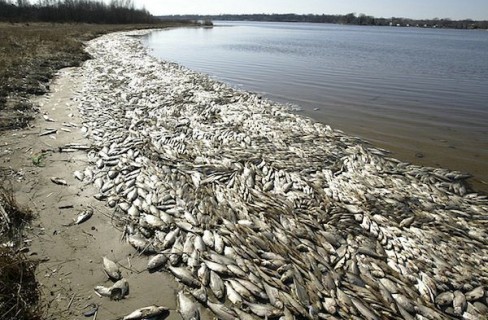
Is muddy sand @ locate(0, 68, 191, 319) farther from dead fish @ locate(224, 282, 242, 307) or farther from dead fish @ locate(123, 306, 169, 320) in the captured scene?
dead fish @ locate(224, 282, 242, 307)

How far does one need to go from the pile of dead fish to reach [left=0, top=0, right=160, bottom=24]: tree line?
261ft

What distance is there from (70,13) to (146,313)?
4000 inches

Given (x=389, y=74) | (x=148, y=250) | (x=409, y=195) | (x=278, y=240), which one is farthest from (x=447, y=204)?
(x=389, y=74)

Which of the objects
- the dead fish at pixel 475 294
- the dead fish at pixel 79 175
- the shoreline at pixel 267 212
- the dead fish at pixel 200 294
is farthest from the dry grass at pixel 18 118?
the dead fish at pixel 475 294

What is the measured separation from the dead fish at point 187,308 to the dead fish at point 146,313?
0.78 ft

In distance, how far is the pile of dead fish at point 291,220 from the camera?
466 cm

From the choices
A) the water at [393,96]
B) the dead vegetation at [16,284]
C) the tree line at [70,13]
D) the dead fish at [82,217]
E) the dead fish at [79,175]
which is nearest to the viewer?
the dead vegetation at [16,284]

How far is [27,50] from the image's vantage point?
24578 millimetres

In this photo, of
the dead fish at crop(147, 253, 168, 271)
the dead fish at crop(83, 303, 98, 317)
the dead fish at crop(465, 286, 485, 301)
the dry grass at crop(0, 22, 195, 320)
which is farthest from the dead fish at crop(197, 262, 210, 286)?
the dead fish at crop(465, 286, 485, 301)

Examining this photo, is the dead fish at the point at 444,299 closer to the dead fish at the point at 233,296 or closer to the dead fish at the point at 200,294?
the dead fish at the point at 233,296

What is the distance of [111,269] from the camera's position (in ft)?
16.6

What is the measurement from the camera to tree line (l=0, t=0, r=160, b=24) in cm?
7269

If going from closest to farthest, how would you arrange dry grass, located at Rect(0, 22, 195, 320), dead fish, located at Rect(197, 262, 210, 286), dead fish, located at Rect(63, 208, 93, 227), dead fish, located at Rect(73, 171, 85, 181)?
dry grass, located at Rect(0, 22, 195, 320)
dead fish, located at Rect(197, 262, 210, 286)
dead fish, located at Rect(63, 208, 93, 227)
dead fish, located at Rect(73, 171, 85, 181)

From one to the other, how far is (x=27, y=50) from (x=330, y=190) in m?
27.4
